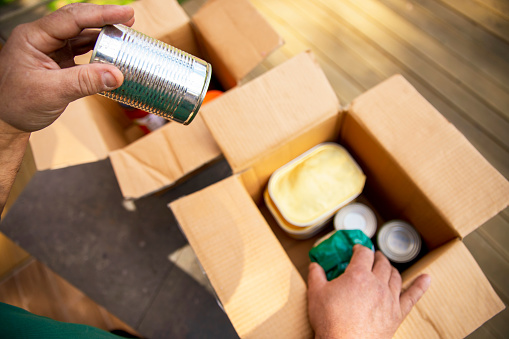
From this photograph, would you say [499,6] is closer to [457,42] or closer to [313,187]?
[457,42]

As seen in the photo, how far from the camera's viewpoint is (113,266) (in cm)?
127

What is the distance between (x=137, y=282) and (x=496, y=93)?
70.9 inches

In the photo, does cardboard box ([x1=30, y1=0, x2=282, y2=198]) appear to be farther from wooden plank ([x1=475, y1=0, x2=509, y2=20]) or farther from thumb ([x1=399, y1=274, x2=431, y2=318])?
wooden plank ([x1=475, y1=0, x2=509, y2=20])

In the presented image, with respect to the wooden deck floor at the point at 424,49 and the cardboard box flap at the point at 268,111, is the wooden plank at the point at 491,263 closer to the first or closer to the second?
the wooden deck floor at the point at 424,49

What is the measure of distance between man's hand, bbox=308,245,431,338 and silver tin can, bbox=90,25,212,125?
0.47 metres

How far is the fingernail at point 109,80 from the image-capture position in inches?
Result: 19.0

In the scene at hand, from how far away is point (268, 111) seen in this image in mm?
742

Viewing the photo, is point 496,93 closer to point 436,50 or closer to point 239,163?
point 436,50

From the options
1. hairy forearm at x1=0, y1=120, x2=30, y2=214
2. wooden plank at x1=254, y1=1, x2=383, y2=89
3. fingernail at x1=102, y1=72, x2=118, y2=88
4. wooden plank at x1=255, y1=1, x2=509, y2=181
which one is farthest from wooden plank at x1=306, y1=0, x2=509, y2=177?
hairy forearm at x1=0, y1=120, x2=30, y2=214

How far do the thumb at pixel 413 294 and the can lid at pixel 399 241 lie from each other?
201 millimetres

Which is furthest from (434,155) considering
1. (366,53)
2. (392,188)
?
(366,53)

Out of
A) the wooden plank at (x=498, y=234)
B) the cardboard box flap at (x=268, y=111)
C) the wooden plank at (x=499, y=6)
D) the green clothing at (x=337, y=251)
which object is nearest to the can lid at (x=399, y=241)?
the green clothing at (x=337, y=251)

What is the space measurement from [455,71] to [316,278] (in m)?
1.28

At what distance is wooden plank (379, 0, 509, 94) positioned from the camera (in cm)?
134
